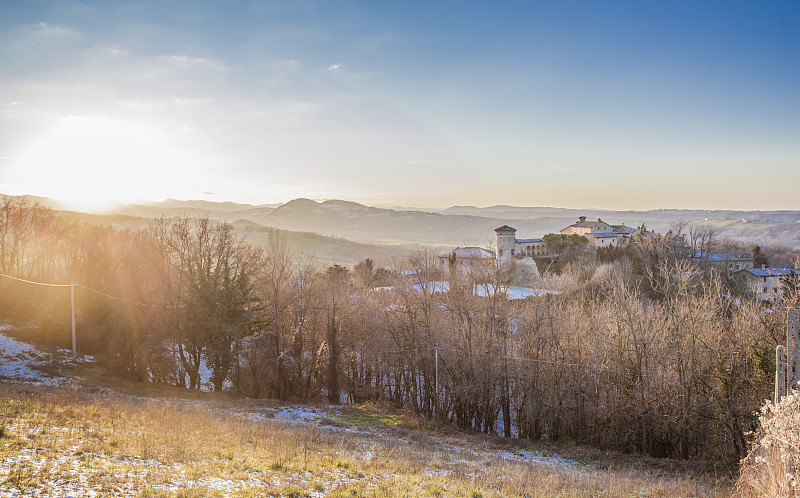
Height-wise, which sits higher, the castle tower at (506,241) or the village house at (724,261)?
the castle tower at (506,241)

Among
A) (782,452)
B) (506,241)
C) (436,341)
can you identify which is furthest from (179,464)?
(506,241)

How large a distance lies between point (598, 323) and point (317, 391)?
1838cm

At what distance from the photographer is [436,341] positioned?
2816 cm

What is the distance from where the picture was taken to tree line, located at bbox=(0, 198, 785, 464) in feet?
73.9

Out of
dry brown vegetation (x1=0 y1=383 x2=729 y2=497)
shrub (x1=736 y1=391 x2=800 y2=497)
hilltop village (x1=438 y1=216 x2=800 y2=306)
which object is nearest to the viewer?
shrub (x1=736 y1=391 x2=800 y2=497)

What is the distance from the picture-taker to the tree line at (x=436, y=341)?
22.5m

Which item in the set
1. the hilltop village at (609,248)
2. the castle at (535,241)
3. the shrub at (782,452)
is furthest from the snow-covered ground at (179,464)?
the castle at (535,241)

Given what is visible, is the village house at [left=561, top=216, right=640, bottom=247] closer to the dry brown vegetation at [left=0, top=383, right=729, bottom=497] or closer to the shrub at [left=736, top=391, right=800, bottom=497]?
the dry brown vegetation at [left=0, top=383, right=729, bottom=497]

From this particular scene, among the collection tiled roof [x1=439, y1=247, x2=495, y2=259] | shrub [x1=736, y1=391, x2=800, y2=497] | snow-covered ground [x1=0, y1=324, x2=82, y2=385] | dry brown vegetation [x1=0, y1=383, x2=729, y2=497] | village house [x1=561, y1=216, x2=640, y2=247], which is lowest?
snow-covered ground [x1=0, y1=324, x2=82, y2=385]

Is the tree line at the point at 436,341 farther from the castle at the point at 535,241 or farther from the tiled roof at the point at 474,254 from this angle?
the castle at the point at 535,241

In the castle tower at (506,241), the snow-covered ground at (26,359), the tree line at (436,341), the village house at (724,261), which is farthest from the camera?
the castle tower at (506,241)

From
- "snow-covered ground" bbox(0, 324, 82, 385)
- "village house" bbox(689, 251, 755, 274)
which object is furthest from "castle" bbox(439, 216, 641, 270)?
"snow-covered ground" bbox(0, 324, 82, 385)

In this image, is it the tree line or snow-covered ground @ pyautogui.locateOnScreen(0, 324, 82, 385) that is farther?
snow-covered ground @ pyautogui.locateOnScreen(0, 324, 82, 385)

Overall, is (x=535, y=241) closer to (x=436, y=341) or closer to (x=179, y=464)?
(x=436, y=341)
